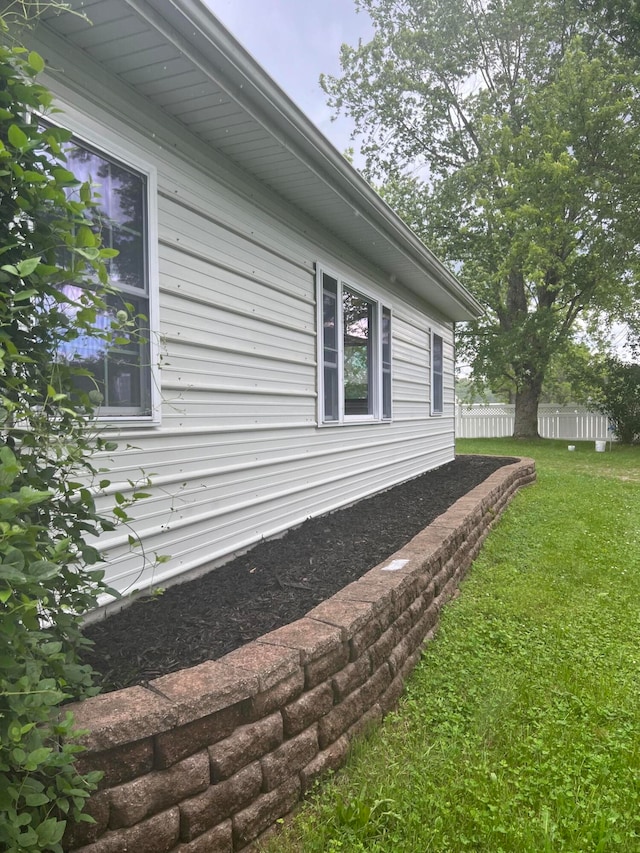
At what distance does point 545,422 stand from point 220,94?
19.2 metres

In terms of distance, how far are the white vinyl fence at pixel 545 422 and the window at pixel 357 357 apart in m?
13.8

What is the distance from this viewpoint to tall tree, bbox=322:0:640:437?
1334 centimetres

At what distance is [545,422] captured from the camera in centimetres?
1989

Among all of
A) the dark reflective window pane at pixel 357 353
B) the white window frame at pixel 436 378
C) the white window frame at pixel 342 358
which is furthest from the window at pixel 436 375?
the dark reflective window pane at pixel 357 353

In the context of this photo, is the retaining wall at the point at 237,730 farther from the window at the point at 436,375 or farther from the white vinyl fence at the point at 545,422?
the white vinyl fence at the point at 545,422

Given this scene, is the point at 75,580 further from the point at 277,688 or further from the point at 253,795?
the point at 253,795

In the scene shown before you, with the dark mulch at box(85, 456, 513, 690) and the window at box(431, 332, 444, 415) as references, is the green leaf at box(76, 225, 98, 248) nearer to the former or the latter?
the dark mulch at box(85, 456, 513, 690)

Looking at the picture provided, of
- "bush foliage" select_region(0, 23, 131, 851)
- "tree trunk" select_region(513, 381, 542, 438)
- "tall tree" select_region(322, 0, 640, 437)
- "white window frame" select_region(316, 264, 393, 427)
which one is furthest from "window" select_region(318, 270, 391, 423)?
"tree trunk" select_region(513, 381, 542, 438)

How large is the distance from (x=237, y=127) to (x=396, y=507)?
3.76 metres

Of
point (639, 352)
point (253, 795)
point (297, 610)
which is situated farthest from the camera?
point (639, 352)

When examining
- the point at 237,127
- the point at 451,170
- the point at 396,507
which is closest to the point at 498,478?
the point at 396,507

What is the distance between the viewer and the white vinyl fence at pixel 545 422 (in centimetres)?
1880

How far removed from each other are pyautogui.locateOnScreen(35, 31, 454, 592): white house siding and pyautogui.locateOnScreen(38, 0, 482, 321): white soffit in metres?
0.11

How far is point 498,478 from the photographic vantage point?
6922 mm
